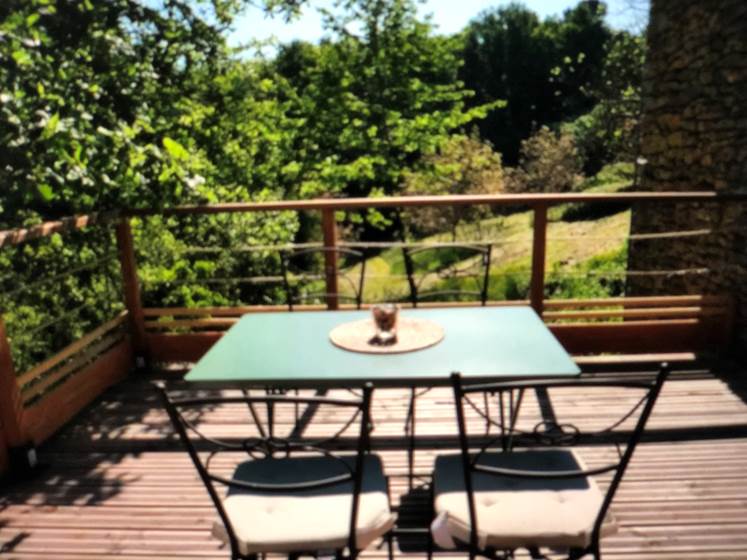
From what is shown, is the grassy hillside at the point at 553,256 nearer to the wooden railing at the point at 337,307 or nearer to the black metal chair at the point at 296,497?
the wooden railing at the point at 337,307

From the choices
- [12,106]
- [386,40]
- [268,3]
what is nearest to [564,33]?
[386,40]

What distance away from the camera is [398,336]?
236cm

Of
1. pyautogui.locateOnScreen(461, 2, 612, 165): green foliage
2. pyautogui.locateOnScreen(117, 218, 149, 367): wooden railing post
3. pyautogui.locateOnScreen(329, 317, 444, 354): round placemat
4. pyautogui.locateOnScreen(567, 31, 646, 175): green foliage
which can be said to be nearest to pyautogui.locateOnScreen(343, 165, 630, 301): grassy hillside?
pyautogui.locateOnScreen(567, 31, 646, 175): green foliage

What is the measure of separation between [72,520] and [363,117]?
1121 centimetres

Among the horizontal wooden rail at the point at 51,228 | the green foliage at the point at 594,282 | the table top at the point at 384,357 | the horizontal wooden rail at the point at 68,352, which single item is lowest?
the green foliage at the point at 594,282

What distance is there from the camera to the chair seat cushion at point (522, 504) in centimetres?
169

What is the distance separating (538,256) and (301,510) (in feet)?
9.08

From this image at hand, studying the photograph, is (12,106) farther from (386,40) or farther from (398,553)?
(386,40)

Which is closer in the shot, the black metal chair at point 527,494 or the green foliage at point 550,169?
the black metal chair at point 527,494

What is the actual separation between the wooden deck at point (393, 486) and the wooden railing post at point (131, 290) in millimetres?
608

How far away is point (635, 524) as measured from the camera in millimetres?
2484

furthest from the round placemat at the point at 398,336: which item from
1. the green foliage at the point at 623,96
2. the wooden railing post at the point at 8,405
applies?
the green foliage at the point at 623,96

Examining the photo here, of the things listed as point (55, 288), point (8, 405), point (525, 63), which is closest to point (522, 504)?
point (8, 405)

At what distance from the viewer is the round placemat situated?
2.21 meters
